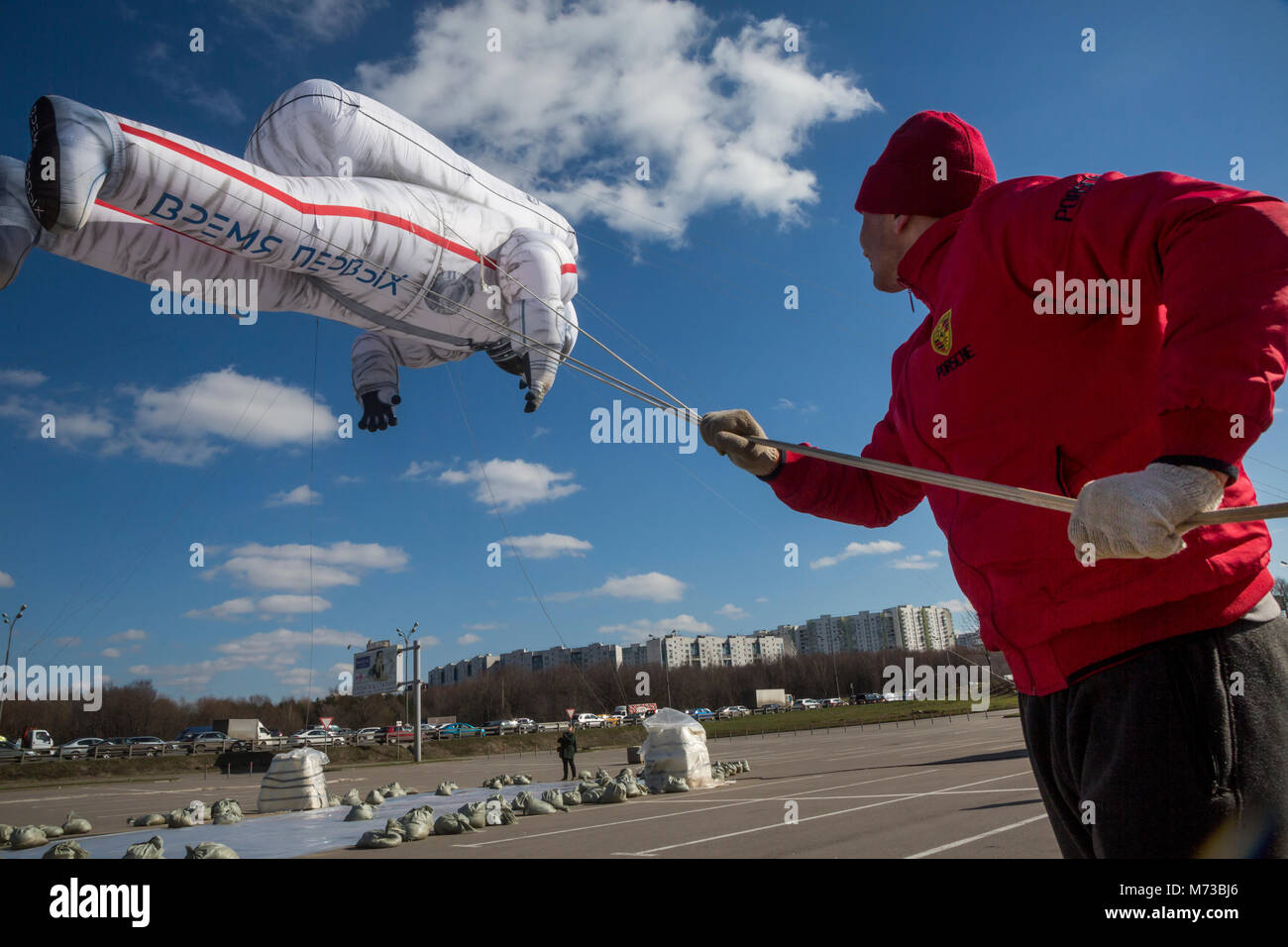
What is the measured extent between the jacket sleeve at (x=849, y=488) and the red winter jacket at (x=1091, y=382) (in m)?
0.49

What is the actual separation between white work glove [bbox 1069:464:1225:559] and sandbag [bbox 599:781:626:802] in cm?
1446

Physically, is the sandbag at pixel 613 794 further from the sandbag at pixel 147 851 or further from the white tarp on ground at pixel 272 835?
the sandbag at pixel 147 851

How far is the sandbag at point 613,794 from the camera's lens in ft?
47.5

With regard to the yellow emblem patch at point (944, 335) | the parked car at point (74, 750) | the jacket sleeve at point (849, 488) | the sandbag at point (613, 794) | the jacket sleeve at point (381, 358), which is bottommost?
the parked car at point (74, 750)

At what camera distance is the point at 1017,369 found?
5.11ft

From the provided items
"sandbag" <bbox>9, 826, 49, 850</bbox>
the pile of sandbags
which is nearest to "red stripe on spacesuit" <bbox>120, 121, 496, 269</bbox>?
"sandbag" <bbox>9, 826, 49, 850</bbox>

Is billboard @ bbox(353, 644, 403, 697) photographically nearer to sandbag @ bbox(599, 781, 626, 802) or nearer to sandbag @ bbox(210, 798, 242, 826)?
sandbag @ bbox(210, 798, 242, 826)

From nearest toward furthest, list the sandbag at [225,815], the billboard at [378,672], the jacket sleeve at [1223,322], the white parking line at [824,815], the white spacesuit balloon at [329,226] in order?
the jacket sleeve at [1223,322] < the white spacesuit balloon at [329,226] < the white parking line at [824,815] < the sandbag at [225,815] < the billboard at [378,672]

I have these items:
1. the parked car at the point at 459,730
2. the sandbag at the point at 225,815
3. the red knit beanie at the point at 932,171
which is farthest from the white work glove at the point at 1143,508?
the parked car at the point at 459,730

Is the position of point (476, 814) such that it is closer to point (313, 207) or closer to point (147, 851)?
point (147, 851)

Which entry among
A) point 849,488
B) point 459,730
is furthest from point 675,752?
point 459,730

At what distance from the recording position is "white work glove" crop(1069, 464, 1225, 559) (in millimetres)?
1146

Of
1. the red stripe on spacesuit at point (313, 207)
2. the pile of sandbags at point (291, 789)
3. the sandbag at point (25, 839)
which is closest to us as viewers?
the red stripe on spacesuit at point (313, 207)
